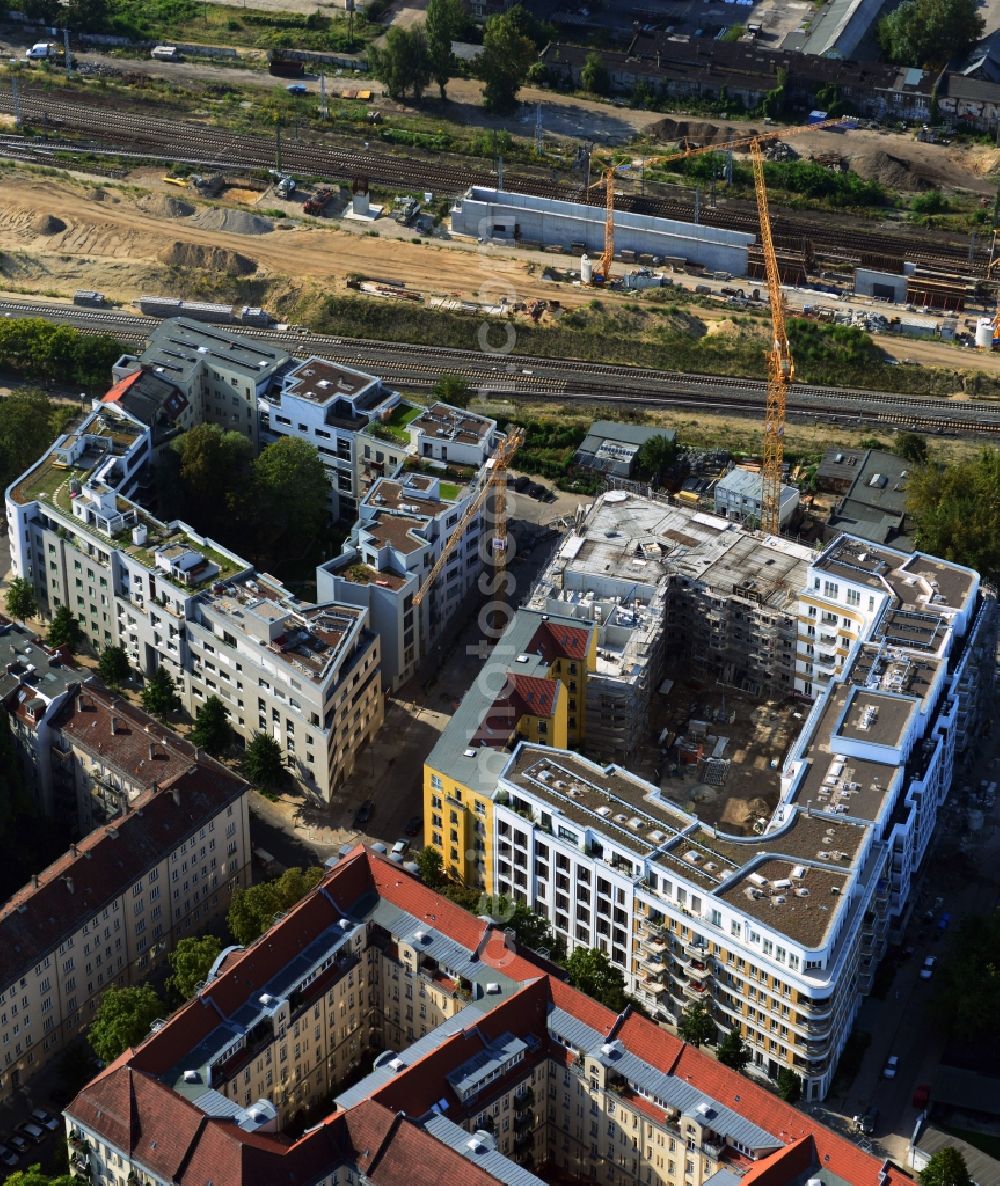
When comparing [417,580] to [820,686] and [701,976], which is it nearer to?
Result: [820,686]

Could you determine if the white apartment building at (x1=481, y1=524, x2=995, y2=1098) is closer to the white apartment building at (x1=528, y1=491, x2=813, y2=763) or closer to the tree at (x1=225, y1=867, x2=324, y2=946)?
the white apartment building at (x1=528, y1=491, x2=813, y2=763)

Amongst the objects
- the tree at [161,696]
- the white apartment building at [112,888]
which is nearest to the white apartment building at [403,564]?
the tree at [161,696]

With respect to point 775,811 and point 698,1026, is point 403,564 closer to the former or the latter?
point 775,811

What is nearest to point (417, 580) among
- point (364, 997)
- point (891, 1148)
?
point (364, 997)

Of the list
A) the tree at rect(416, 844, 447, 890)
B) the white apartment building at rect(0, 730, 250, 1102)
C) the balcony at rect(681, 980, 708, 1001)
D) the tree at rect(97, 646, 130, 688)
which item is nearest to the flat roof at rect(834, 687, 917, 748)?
the balcony at rect(681, 980, 708, 1001)

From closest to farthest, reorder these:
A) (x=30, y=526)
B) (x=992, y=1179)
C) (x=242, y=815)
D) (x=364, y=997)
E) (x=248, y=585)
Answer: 1. (x=992, y=1179)
2. (x=364, y=997)
3. (x=242, y=815)
4. (x=248, y=585)
5. (x=30, y=526)

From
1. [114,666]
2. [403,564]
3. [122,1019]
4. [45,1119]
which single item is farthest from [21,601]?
[45,1119]

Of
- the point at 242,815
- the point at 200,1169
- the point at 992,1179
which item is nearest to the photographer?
the point at 200,1169

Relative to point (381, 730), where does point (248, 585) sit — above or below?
above
